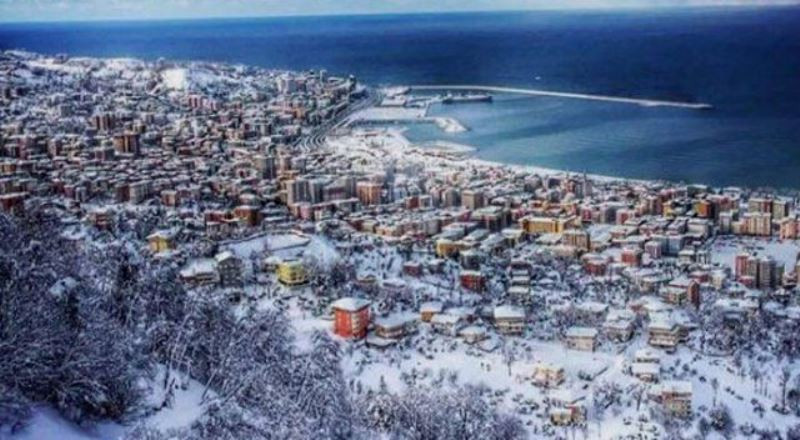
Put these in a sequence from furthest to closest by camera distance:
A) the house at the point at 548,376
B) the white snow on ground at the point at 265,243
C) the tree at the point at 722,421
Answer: the white snow on ground at the point at 265,243, the house at the point at 548,376, the tree at the point at 722,421

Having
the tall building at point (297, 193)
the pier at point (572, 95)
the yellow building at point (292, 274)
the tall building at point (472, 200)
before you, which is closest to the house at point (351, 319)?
the yellow building at point (292, 274)

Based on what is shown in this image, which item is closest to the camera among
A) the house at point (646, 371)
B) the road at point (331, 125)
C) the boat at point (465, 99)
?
the house at point (646, 371)

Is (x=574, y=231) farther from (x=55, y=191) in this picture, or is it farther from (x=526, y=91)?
(x=526, y=91)

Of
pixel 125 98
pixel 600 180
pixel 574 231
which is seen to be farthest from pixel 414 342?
pixel 125 98

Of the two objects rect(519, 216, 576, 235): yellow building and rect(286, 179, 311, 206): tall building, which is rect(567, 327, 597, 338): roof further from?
rect(286, 179, 311, 206): tall building

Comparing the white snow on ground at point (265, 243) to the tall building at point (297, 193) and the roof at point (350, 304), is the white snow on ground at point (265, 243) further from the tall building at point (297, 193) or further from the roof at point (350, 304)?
the roof at point (350, 304)

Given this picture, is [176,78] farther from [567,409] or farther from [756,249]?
[567,409]

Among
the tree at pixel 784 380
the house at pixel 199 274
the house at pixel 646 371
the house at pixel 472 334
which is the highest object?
the house at pixel 199 274
